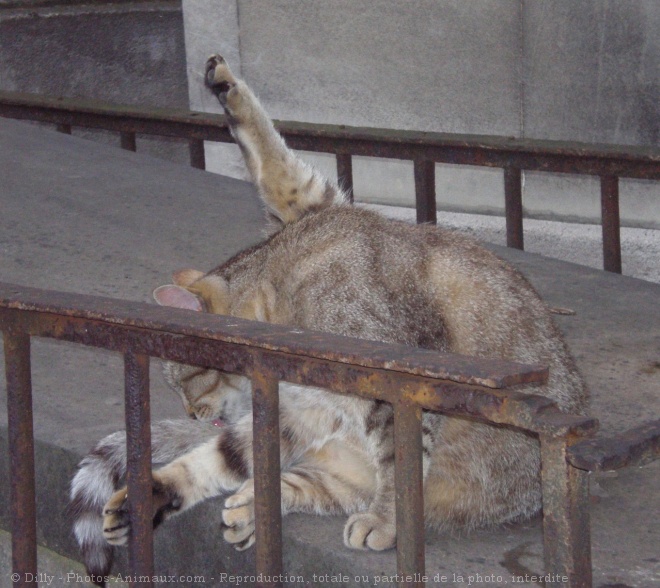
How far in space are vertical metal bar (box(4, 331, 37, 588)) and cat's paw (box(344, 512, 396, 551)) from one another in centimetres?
→ 76

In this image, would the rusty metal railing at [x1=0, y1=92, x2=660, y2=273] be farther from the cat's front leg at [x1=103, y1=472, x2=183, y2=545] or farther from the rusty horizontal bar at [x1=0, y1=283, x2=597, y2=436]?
the rusty horizontal bar at [x1=0, y1=283, x2=597, y2=436]

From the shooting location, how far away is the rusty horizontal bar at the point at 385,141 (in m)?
4.73

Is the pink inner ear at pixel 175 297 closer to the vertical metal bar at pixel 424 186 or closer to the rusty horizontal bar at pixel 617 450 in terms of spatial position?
the rusty horizontal bar at pixel 617 450

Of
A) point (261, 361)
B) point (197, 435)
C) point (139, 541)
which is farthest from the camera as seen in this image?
point (197, 435)

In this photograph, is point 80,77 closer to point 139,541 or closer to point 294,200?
point 294,200

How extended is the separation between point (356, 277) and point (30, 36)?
5849 millimetres

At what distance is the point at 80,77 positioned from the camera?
8109 mm

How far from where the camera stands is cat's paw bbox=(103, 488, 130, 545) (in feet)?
9.00

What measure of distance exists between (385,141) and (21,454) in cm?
329

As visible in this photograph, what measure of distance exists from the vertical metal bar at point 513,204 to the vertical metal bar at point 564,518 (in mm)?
3565

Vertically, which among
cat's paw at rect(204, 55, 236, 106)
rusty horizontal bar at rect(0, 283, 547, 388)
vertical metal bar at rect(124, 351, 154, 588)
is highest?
cat's paw at rect(204, 55, 236, 106)

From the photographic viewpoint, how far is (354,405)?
9.07 ft

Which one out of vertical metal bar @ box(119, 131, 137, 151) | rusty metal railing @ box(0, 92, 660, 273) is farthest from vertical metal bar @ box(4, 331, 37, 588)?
vertical metal bar @ box(119, 131, 137, 151)

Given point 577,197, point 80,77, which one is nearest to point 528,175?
point 577,197
